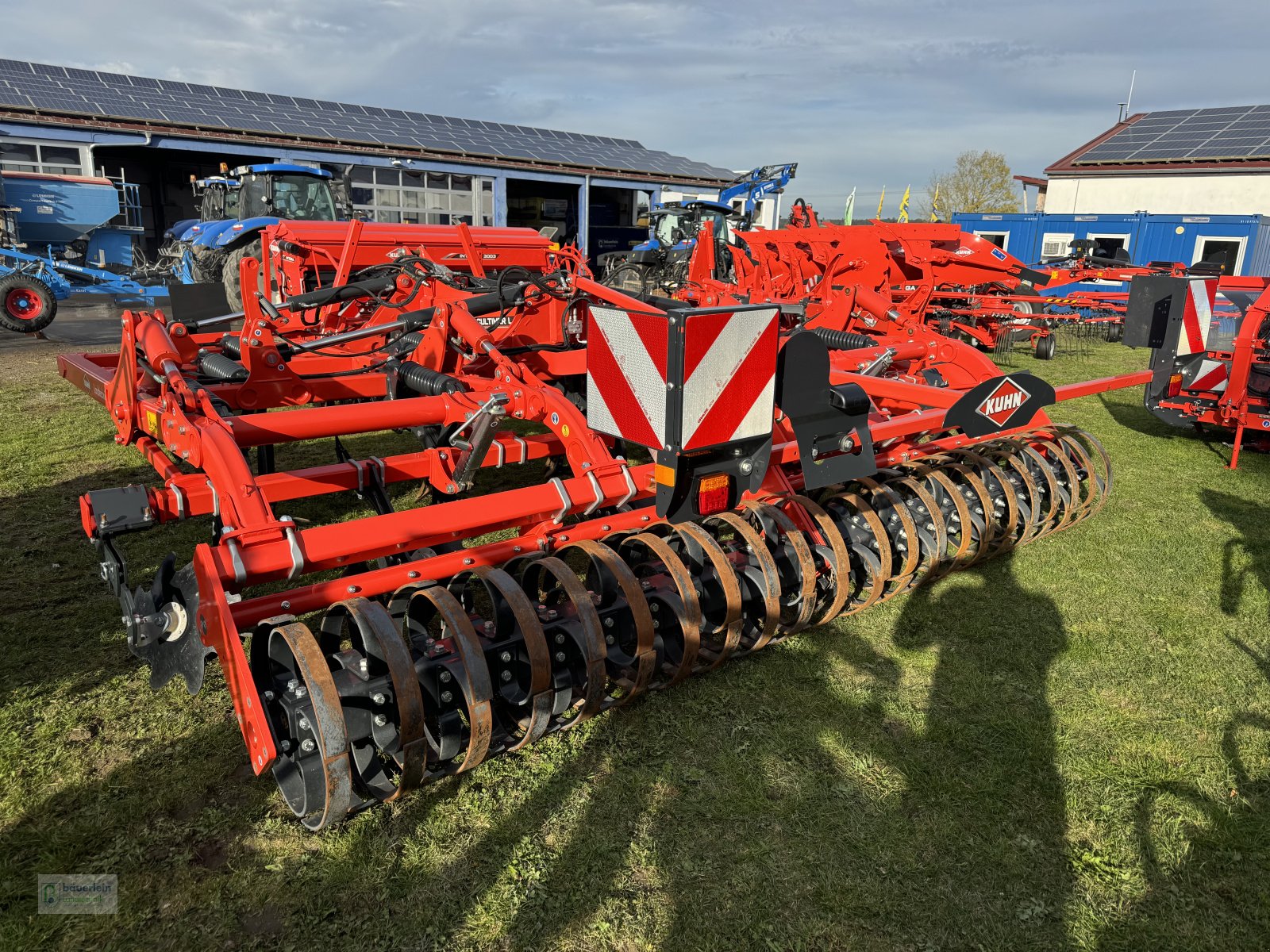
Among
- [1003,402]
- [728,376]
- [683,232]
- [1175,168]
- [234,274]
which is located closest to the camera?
[728,376]

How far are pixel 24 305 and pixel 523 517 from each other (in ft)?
37.2

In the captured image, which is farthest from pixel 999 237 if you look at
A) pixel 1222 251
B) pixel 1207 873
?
pixel 1207 873

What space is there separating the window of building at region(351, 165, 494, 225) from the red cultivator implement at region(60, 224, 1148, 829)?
17.1 metres

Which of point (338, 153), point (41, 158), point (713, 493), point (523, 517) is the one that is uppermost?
point (338, 153)

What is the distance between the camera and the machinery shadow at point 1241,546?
12.8ft

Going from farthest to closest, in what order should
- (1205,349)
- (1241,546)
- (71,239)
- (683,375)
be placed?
(71,239), (1205,349), (1241,546), (683,375)

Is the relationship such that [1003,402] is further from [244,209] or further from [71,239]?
[71,239]

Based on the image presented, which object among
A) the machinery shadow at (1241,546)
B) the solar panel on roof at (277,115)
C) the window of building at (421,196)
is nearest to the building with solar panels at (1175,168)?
the solar panel on roof at (277,115)

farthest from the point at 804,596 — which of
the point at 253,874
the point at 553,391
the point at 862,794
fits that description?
the point at 253,874

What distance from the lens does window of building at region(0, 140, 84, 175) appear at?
1697 centimetres

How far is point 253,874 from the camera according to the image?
2129 mm

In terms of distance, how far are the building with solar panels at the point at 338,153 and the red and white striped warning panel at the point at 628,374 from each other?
49.9ft

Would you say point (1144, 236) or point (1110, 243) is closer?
point (1144, 236)

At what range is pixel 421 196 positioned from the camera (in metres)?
20.7
